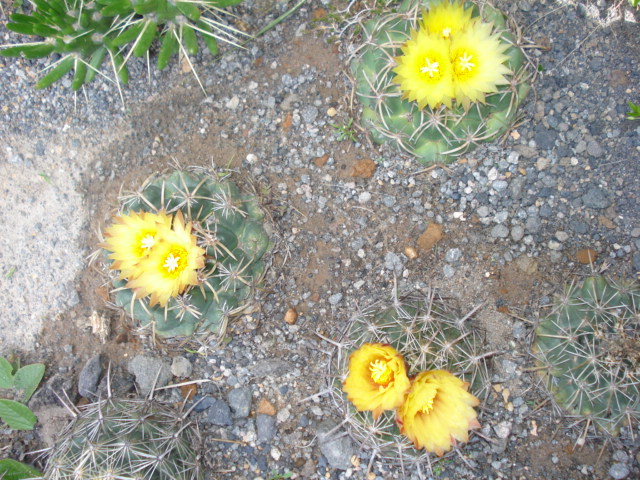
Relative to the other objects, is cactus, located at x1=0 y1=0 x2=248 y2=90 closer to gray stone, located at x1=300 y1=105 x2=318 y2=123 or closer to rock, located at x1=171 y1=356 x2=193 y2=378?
gray stone, located at x1=300 y1=105 x2=318 y2=123

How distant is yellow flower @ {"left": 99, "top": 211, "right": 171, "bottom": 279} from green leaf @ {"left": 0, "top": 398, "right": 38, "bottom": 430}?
4.14 feet

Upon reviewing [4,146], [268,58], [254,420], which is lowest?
[254,420]

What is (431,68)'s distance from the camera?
228cm

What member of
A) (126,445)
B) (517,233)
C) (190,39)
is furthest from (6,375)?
(517,233)

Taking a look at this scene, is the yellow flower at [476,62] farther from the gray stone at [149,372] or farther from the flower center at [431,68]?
the gray stone at [149,372]

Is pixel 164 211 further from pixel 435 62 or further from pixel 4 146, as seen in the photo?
pixel 4 146

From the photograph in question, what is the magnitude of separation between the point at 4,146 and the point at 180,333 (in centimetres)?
171

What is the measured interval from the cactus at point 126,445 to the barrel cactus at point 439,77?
5.79 ft

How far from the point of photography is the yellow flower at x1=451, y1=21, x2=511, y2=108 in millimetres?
2299

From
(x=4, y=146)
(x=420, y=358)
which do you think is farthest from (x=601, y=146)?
(x=4, y=146)

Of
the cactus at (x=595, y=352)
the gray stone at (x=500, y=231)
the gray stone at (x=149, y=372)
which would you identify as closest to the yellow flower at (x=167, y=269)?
the gray stone at (x=149, y=372)

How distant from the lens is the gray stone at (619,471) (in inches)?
102

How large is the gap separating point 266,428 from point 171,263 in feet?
3.76

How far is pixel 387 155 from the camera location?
2.93m
